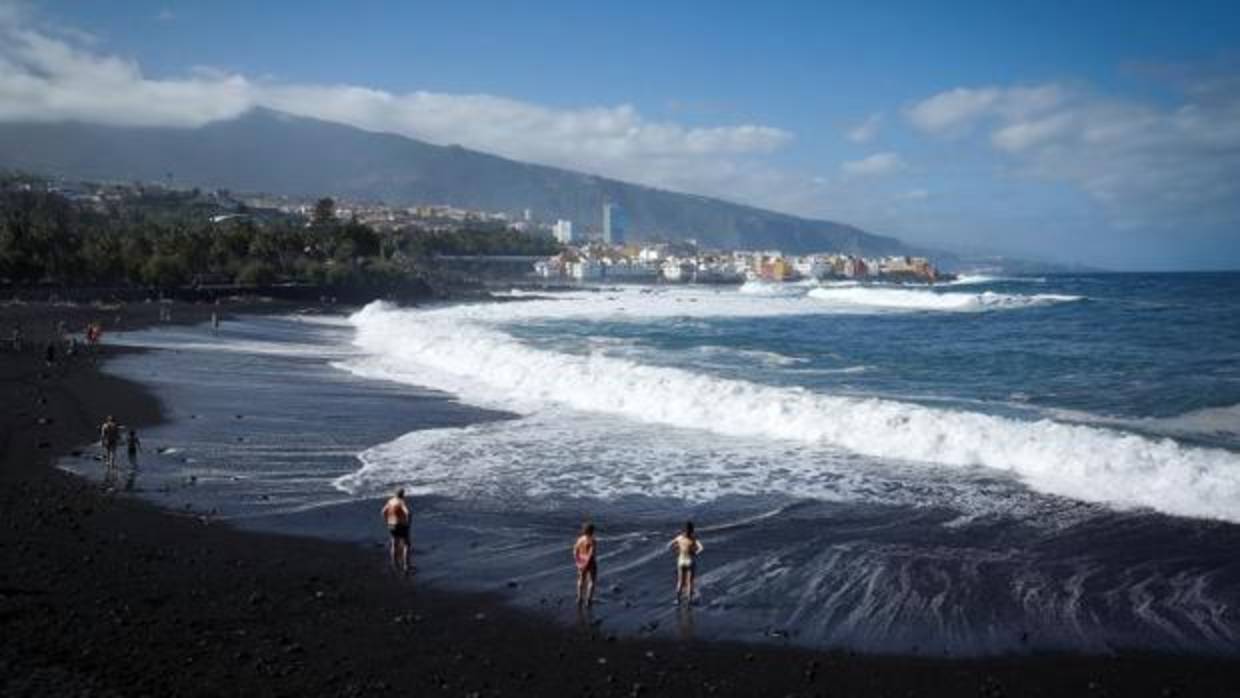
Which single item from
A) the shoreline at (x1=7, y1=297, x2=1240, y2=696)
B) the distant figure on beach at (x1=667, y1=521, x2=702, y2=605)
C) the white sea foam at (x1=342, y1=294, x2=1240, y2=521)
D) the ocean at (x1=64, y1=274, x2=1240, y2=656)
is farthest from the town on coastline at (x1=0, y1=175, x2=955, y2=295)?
the distant figure on beach at (x1=667, y1=521, x2=702, y2=605)

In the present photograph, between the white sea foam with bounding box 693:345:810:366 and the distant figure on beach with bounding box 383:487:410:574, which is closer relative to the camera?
the distant figure on beach with bounding box 383:487:410:574

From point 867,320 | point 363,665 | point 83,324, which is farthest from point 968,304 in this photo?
point 363,665

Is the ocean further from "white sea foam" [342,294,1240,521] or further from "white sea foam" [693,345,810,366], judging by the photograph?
"white sea foam" [693,345,810,366]

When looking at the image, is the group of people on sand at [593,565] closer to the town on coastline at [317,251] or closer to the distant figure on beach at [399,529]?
the distant figure on beach at [399,529]

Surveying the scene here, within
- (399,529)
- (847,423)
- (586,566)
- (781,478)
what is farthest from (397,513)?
(847,423)

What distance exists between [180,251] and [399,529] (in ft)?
244

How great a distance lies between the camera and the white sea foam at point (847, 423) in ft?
50.3

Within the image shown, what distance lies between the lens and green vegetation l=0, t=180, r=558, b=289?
223ft

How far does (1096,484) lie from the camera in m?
15.7

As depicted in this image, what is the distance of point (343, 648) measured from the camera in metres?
8.77

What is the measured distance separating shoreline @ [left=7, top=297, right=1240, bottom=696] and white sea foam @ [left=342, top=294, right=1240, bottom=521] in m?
5.89

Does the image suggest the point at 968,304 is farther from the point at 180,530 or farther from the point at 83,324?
the point at 180,530

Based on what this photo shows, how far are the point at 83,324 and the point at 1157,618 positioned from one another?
4982cm

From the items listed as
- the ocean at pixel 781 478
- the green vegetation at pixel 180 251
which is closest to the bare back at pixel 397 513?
the ocean at pixel 781 478
